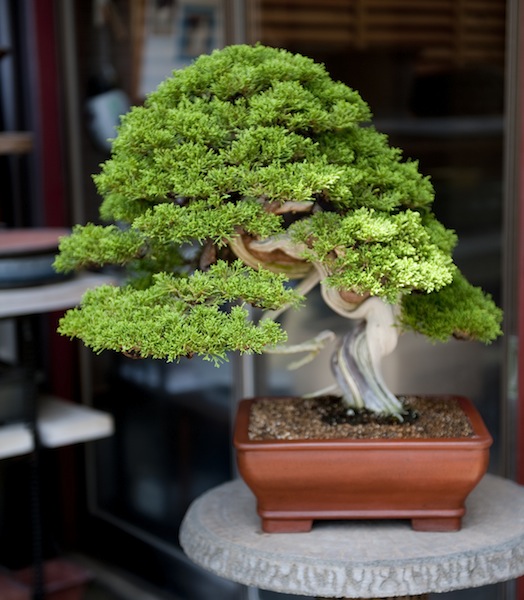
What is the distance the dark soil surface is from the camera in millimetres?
1317

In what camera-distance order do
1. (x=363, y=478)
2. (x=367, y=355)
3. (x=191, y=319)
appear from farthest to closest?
1. (x=367, y=355)
2. (x=363, y=478)
3. (x=191, y=319)

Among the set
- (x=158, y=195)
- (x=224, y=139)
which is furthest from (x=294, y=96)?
(x=158, y=195)

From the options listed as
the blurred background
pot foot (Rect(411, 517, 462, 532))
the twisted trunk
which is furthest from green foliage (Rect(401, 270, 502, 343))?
the blurred background

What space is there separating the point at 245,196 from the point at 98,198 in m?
1.65

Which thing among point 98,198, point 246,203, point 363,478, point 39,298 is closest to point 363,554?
point 363,478

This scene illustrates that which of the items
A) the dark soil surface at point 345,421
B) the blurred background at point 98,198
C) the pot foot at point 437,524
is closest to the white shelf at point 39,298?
the blurred background at point 98,198

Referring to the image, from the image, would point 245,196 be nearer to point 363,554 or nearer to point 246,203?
point 246,203

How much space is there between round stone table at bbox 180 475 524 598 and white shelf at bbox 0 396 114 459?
3.00 feet

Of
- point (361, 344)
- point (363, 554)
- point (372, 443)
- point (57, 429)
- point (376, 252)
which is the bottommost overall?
point (57, 429)

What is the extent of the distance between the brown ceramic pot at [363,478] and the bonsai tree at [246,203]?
147mm

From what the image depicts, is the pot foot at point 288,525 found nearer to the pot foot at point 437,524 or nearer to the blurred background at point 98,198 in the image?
the pot foot at point 437,524

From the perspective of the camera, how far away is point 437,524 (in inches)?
51.3

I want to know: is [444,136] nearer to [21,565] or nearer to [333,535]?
[333,535]

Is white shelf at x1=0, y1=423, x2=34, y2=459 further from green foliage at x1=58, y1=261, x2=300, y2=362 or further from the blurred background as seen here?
green foliage at x1=58, y1=261, x2=300, y2=362
